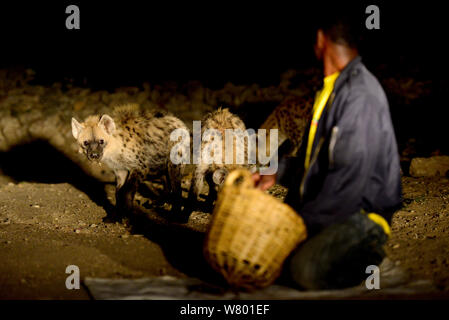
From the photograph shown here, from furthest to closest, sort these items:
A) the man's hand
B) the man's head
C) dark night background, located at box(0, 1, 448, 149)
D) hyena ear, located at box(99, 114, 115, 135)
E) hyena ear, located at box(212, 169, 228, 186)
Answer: dark night background, located at box(0, 1, 448, 149)
hyena ear, located at box(99, 114, 115, 135)
hyena ear, located at box(212, 169, 228, 186)
the man's hand
the man's head

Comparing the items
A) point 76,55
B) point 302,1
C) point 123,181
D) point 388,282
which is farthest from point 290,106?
point 76,55

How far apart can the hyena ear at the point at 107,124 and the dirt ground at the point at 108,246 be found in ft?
2.07

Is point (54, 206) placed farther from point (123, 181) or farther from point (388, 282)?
point (388, 282)

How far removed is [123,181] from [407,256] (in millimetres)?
2074

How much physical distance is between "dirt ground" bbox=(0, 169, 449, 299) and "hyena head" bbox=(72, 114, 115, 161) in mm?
482

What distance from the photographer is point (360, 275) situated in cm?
196

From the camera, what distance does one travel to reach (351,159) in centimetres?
183

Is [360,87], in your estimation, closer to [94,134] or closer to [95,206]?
[94,134]

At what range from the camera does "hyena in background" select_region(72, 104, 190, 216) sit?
11.5 ft

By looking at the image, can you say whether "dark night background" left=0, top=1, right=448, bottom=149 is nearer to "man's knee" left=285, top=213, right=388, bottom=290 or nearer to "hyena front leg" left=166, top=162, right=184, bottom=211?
"hyena front leg" left=166, top=162, right=184, bottom=211

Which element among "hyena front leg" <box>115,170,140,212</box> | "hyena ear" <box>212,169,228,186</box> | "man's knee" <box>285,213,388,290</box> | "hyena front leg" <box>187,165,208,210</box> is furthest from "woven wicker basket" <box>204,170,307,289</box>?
"hyena front leg" <box>115,170,140,212</box>

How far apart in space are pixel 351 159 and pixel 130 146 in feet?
6.88

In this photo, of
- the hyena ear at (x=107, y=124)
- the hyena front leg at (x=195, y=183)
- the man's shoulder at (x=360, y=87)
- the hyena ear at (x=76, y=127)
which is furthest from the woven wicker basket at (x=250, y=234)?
the hyena ear at (x=76, y=127)

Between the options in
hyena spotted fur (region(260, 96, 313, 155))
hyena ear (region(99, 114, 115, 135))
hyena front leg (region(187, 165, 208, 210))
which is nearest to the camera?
hyena front leg (region(187, 165, 208, 210))
